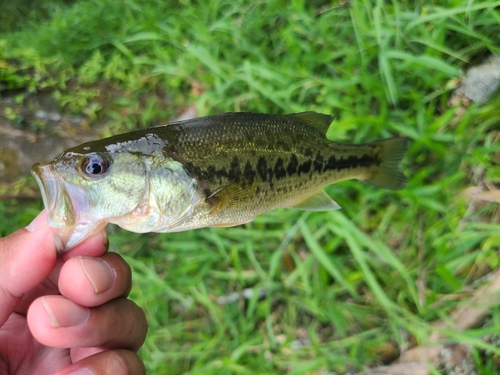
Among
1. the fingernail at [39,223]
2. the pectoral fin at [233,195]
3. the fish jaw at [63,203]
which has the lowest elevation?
the pectoral fin at [233,195]

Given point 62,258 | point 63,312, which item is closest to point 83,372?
point 63,312

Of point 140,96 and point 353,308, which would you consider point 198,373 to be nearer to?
point 353,308

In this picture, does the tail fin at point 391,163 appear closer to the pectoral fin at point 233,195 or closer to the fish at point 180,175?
the fish at point 180,175

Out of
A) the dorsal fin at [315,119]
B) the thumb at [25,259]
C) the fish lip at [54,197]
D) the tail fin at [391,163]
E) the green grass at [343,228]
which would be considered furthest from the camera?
the green grass at [343,228]

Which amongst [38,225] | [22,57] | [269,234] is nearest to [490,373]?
[269,234]

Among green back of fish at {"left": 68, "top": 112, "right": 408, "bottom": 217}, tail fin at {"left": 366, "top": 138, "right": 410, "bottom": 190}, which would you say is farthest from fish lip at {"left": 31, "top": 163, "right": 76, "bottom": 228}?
tail fin at {"left": 366, "top": 138, "right": 410, "bottom": 190}

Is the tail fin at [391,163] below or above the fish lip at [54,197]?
below

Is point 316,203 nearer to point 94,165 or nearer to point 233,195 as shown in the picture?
point 233,195

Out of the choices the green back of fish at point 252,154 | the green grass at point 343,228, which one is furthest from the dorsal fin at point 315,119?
the green grass at point 343,228
